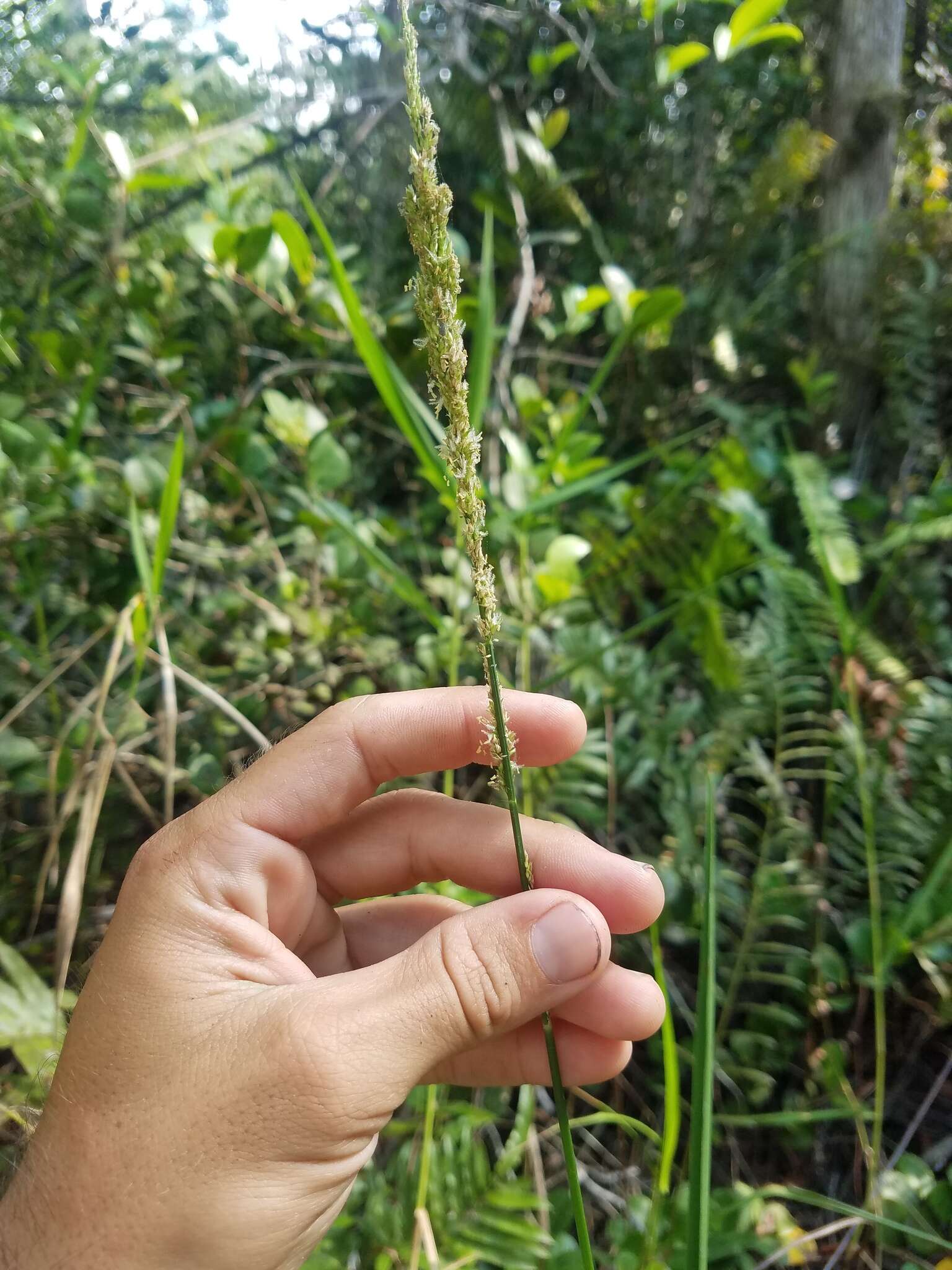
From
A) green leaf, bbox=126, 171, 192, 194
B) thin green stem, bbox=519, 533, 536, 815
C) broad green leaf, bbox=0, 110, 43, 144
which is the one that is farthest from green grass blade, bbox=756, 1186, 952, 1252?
broad green leaf, bbox=0, 110, 43, 144

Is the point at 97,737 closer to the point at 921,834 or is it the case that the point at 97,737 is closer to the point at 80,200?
the point at 80,200

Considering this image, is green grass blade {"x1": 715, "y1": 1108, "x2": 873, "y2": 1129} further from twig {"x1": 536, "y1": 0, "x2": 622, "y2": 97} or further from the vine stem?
twig {"x1": 536, "y1": 0, "x2": 622, "y2": 97}

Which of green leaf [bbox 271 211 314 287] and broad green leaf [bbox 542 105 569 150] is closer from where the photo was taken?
green leaf [bbox 271 211 314 287]

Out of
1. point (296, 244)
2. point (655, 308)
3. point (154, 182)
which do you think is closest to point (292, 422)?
point (296, 244)

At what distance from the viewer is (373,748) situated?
0.81 metres

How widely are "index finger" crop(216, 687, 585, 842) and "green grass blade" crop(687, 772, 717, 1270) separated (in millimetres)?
264

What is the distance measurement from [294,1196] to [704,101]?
2267mm

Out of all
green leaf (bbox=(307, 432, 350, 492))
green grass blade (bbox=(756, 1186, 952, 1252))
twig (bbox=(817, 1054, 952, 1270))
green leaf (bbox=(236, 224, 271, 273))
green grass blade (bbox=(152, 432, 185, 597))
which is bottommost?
twig (bbox=(817, 1054, 952, 1270))

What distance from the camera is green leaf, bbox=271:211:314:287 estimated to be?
1050 millimetres

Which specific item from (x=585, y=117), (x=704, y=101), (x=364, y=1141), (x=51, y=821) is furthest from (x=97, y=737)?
(x=704, y=101)

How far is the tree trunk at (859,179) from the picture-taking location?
168 centimetres

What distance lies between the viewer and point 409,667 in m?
1.26

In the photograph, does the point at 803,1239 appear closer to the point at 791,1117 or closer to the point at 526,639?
the point at 791,1117

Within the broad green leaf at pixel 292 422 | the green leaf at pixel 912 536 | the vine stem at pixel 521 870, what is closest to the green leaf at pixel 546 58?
the broad green leaf at pixel 292 422
